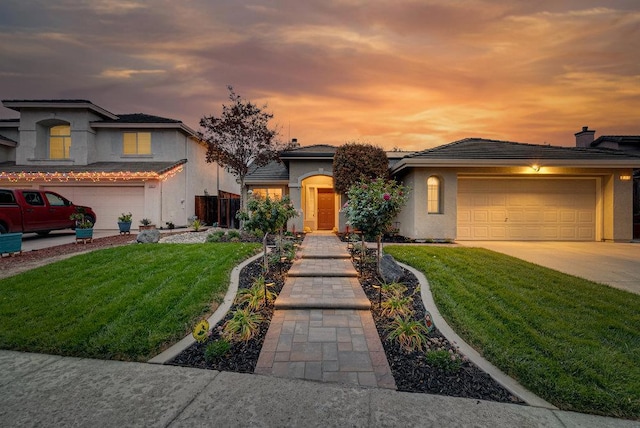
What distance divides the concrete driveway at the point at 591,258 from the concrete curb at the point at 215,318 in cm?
759

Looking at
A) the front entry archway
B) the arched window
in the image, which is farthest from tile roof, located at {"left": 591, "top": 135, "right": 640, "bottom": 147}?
the front entry archway

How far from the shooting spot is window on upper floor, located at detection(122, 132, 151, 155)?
17.0m

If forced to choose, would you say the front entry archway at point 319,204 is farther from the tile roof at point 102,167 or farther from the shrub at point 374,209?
the shrub at point 374,209

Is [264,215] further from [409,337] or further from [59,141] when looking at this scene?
[59,141]

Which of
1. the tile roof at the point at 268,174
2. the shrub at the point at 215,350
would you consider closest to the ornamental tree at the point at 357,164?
the tile roof at the point at 268,174

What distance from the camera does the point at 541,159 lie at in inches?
447

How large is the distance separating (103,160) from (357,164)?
15.2m

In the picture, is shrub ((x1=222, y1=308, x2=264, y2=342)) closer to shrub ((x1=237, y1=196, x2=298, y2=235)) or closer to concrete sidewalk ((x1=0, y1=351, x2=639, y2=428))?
concrete sidewalk ((x1=0, y1=351, x2=639, y2=428))

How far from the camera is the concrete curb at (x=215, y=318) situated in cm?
341

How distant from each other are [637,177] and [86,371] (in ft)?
71.3

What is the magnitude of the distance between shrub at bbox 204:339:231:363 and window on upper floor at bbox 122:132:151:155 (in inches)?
665

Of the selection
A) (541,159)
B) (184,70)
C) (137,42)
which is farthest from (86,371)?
(541,159)

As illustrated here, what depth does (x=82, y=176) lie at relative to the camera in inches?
581

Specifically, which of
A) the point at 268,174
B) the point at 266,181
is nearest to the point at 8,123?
the point at 268,174
